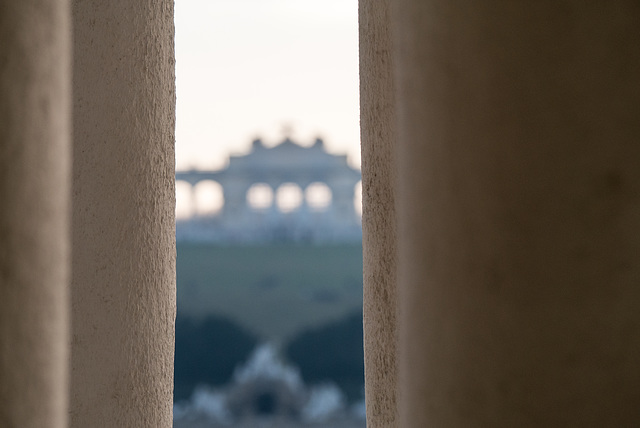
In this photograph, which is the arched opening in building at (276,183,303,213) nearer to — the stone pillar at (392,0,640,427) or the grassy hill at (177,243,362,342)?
the grassy hill at (177,243,362,342)

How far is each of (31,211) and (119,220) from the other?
0.42 metres

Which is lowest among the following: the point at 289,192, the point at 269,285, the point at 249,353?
the point at 249,353

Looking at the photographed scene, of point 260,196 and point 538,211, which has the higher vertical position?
point 260,196

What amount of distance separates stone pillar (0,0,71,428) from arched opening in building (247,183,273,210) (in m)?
14.4

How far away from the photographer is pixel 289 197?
52.3 ft

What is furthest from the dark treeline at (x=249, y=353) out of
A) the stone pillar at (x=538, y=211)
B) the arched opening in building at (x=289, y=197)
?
the stone pillar at (x=538, y=211)

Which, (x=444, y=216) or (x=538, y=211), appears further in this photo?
(x=444, y=216)

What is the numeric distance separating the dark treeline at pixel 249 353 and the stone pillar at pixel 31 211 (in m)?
13.0

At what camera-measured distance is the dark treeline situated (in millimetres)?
13961

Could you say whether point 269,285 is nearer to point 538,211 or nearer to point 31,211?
point 31,211

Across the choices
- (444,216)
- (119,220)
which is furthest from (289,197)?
(444,216)

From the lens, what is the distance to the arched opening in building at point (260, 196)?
1551cm

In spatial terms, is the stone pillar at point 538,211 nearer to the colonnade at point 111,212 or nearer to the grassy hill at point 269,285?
the colonnade at point 111,212

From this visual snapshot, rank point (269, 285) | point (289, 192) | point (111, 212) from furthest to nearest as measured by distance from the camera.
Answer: point (289, 192) < point (269, 285) < point (111, 212)
